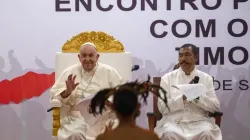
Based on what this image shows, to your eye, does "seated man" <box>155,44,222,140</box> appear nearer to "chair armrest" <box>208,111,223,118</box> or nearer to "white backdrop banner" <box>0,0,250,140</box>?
"chair armrest" <box>208,111,223,118</box>

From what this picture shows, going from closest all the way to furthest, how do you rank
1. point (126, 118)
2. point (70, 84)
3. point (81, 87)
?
point (126, 118) → point (70, 84) → point (81, 87)

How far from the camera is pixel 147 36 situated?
24.5 ft

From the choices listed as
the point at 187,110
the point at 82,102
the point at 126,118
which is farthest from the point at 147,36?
the point at 126,118

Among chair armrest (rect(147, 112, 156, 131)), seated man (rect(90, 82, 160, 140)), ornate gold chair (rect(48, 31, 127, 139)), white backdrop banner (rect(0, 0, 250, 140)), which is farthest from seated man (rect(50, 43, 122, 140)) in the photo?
seated man (rect(90, 82, 160, 140))

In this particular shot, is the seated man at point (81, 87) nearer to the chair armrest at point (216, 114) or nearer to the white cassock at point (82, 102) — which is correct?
the white cassock at point (82, 102)

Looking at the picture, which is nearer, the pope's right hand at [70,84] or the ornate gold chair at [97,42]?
the pope's right hand at [70,84]

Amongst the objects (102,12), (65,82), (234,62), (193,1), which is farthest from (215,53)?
(65,82)

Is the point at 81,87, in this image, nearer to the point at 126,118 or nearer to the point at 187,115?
the point at 187,115

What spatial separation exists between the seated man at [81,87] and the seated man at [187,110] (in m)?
0.64

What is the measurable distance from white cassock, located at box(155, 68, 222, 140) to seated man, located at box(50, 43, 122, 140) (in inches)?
25.1

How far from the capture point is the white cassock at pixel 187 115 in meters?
5.86

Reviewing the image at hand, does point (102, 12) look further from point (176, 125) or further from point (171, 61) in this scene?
point (176, 125)

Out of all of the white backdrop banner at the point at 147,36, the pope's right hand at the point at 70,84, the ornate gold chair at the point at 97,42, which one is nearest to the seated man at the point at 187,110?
the ornate gold chair at the point at 97,42

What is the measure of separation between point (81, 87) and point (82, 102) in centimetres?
25
